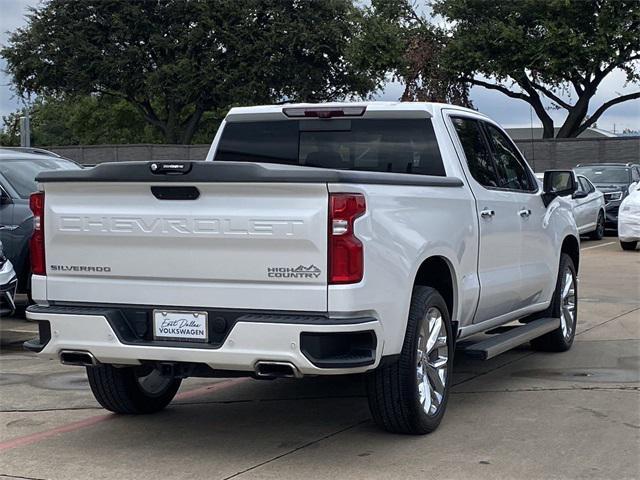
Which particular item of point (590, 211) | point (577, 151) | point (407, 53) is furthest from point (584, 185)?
point (407, 53)

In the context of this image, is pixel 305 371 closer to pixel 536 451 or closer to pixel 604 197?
pixel 536 451

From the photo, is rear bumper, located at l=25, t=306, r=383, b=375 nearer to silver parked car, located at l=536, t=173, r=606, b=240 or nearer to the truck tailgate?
the truck tailgate

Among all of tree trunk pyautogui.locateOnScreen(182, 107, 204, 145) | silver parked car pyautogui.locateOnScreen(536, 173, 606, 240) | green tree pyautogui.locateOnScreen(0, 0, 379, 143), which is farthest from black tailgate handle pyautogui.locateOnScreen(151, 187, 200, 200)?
tree trunk pyautogui.locateOnScreen(182, 107, 204, 145)

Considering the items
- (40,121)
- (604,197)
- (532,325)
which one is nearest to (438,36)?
(604,197)

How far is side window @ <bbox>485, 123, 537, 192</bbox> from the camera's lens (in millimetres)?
8133

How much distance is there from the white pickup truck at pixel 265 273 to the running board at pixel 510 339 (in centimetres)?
4

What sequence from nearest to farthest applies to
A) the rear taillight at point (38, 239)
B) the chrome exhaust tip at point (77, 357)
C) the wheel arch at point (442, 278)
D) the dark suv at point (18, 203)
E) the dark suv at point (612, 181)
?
the chrome exhaust tip at point (77, 357) < the rear taillight at point (38, 239) < the wheel arch at point (442, 278) < the dark suv at point (18, 203) < the dark suv at point (612, 181)

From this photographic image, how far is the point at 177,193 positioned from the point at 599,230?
19463mm

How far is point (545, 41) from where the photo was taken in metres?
40.5

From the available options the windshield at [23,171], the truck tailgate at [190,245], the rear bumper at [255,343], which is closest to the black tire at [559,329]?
the rear bumper at [255,343]

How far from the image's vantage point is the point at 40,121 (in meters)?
89.6

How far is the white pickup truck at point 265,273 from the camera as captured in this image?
5.46m

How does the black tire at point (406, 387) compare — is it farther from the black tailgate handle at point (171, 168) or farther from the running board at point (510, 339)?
the black tailgate handle at point (171, 168)

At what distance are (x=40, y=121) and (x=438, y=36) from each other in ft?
176
